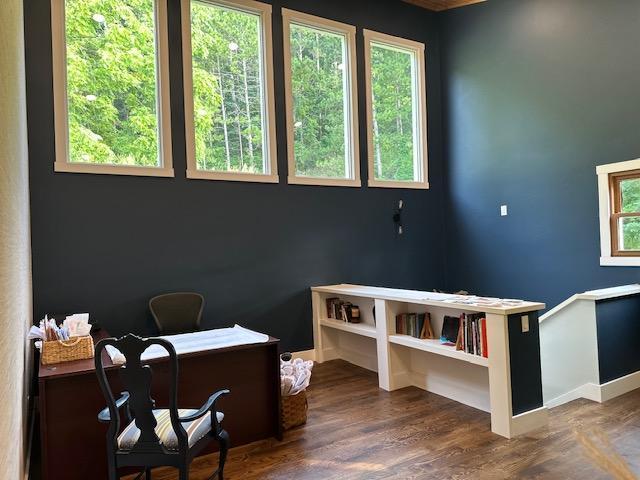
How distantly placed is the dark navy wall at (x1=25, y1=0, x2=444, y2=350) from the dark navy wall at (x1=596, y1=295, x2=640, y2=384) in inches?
97.0

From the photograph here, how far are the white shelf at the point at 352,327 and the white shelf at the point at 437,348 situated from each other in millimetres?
318

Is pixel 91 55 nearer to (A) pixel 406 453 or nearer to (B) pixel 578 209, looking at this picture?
(A) pixel 406 453

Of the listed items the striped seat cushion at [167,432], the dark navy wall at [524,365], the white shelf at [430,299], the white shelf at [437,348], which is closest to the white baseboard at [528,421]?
the dark navy wall at [524,365]

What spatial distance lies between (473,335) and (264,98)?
325cm

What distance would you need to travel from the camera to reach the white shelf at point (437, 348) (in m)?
3.08

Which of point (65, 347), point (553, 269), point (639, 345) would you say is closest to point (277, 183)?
point (65, 347)

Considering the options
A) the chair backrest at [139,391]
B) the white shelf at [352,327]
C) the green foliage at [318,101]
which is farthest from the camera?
the green foliage at [318,101]

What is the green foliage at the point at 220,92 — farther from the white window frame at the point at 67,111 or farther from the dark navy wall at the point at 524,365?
the dark navy wall at the point at 524,365

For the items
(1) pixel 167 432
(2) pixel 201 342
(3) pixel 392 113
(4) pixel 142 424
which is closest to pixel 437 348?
(2) pixel 201 342

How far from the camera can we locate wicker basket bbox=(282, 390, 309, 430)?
306 centimetres

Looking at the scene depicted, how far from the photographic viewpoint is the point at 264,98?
4.82 metres

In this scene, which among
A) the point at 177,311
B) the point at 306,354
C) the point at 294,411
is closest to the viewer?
the point at 294,411

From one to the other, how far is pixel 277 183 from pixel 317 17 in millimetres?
2015

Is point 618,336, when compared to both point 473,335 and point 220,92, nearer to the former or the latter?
point 473,335
